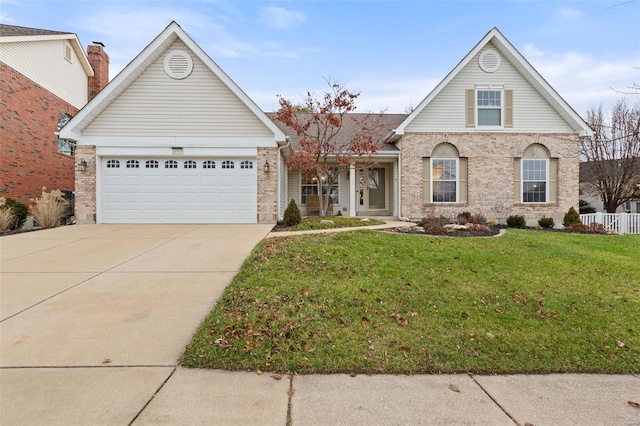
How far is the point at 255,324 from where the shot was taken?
3.31 metres

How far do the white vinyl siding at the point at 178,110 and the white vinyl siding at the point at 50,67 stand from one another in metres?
5.64

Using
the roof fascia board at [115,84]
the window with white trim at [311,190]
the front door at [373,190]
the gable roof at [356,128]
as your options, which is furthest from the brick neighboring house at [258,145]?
the window with white trim at [311,190]

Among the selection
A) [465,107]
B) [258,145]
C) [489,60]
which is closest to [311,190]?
[258,145]

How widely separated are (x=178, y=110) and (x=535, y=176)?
1425 cm

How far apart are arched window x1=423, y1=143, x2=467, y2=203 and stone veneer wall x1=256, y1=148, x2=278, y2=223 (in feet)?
20.4

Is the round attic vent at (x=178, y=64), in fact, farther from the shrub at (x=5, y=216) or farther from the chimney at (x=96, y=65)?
the chimney at (x=96, y=65)

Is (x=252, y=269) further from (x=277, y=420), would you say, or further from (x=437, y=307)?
(x=277, y=420)

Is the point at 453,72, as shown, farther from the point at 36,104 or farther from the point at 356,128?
the point at 36,104

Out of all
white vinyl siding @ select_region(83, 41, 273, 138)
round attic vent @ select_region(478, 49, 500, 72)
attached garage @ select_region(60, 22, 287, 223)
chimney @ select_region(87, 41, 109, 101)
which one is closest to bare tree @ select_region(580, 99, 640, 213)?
round attic vent @ select_region(478, 49, 500, 72)

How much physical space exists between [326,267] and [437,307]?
6.41 feet

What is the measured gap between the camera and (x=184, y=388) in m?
2.38

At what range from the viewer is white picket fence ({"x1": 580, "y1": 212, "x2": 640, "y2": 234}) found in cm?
1234

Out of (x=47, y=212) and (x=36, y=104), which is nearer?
(x=47, y=212)

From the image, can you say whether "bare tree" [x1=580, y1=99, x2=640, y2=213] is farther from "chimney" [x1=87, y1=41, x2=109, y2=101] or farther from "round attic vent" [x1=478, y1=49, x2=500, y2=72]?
"chimney" [x1=87, y1=41, x2=109, y2=101]
